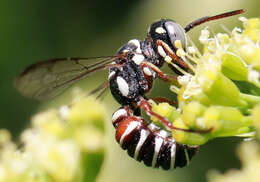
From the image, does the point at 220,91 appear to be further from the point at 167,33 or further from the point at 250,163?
the point at 167,33

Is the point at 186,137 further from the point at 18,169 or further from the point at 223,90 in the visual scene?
the point at 18,169

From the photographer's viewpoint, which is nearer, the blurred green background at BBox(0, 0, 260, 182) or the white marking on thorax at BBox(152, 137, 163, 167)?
the white marking on thorax at BBox(152, 137, 163, 167)

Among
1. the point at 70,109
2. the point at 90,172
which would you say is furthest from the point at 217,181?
the point at 70,109

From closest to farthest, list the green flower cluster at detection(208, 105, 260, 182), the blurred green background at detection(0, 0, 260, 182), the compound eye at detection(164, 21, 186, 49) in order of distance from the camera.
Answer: the green flower cluster at detection(208, 105, 260, 182) → the compound eye at detection(164, 21, 186, 49) → the blurred green background at detection(0, 0, 260, 182)

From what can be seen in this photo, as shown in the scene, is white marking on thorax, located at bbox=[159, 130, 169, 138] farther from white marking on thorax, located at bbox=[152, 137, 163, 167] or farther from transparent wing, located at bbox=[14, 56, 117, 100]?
transparent wing, located at bbox=[14, 56, 117, 100]

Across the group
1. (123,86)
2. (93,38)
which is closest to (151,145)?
(123,86)

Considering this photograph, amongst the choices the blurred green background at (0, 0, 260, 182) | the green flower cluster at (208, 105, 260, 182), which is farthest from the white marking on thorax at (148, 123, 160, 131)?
the blurred green background at (0, 0, 260, 182)
